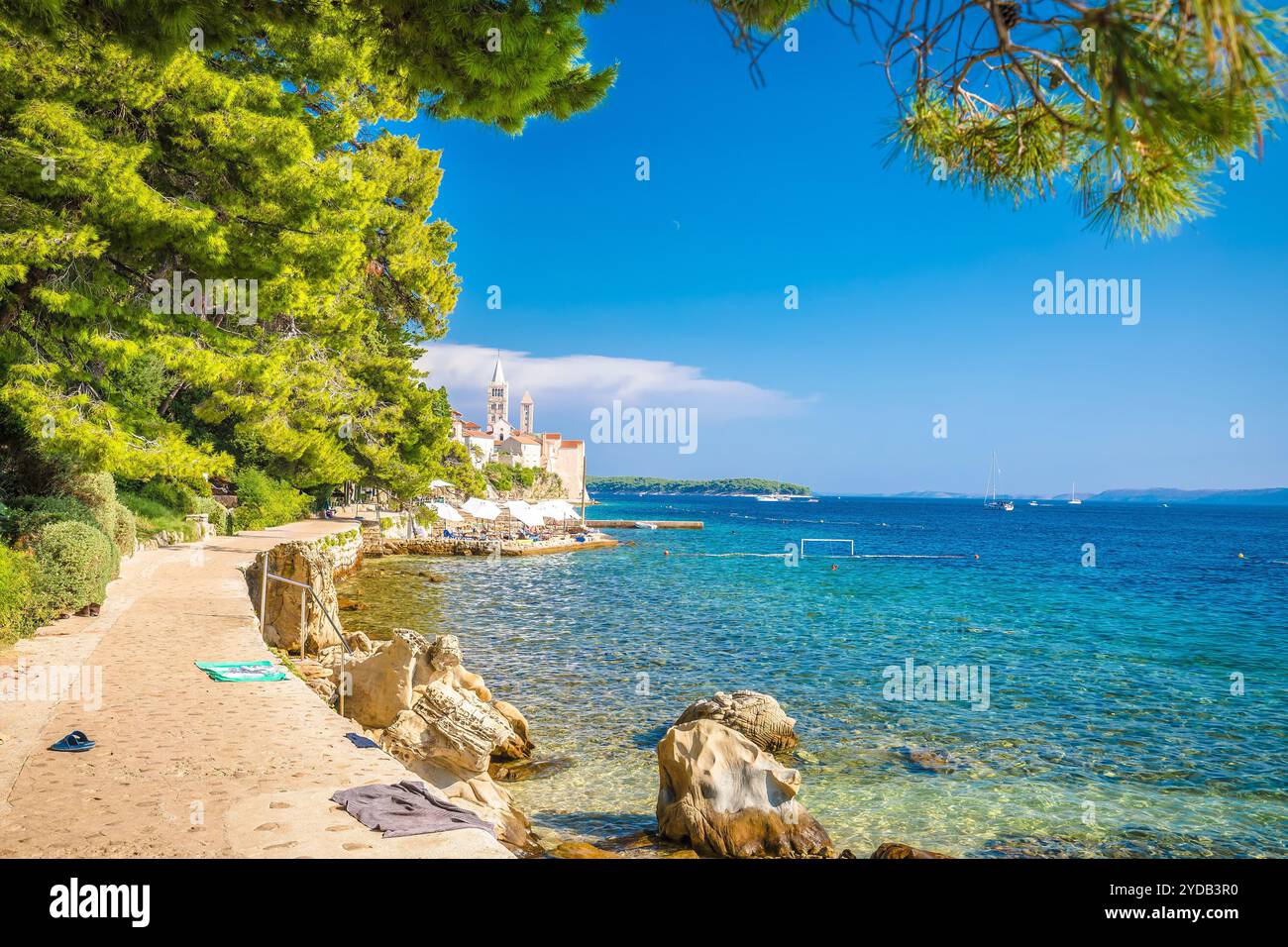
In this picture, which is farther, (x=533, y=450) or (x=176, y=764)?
(x=533, y=450)

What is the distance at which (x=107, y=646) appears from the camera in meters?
10.1

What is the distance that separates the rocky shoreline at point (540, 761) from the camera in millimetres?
7863

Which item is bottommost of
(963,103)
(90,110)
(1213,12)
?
(1213,12)

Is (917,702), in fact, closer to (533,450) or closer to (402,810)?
(402,810)

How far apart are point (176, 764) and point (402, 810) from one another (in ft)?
6.95

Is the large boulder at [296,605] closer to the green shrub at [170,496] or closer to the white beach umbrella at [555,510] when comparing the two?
the green shrub at [170,496]

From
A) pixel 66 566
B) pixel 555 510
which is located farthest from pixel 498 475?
pixel 66 566

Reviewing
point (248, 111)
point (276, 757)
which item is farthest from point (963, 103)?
point (248, 111)

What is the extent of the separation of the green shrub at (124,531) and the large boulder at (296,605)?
15.3 feet

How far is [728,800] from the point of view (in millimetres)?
8086

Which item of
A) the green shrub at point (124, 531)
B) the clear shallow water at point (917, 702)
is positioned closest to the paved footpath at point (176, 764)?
the clear shallow water at point (917, 702)

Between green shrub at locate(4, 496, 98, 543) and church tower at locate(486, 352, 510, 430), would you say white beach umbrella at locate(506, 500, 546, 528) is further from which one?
church tower at locate(486, 352, 510, 430)

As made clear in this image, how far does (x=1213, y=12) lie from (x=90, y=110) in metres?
14.6
